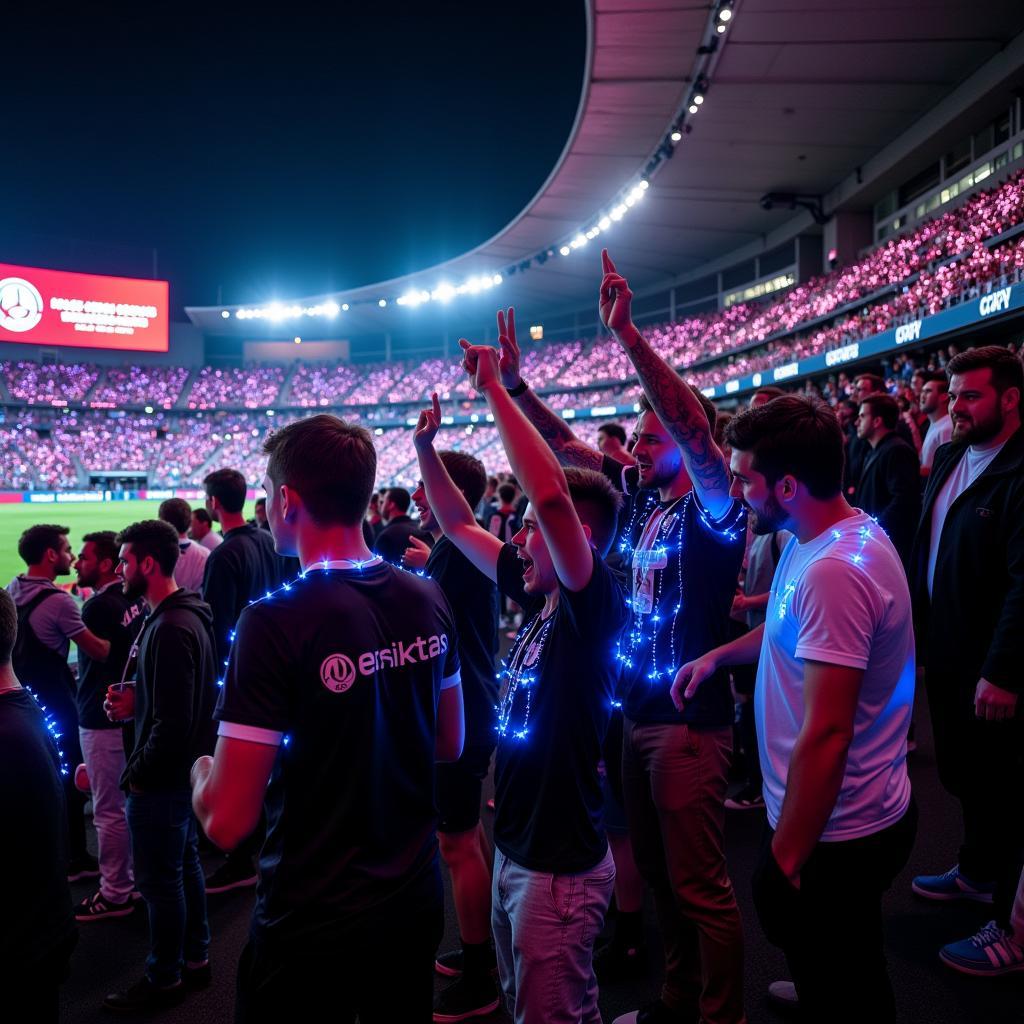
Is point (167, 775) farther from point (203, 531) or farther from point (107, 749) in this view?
point (203, 531)

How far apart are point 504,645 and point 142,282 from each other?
49490mm

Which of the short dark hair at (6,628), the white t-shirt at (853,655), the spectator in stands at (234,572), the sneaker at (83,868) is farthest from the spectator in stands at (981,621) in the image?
the sneaker at (83,868)

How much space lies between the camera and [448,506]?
2.78m

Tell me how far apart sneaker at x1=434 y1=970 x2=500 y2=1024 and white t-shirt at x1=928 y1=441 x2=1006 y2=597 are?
2774mm

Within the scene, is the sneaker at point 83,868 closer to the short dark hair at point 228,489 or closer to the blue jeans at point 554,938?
the short dark hair at point 228,489

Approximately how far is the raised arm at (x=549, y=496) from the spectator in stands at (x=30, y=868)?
1608mm

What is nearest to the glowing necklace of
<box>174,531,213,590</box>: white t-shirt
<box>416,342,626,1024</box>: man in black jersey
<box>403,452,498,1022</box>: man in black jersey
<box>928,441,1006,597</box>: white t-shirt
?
<box>416,342,626,1024</box>: man in black jersey

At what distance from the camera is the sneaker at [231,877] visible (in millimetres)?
4238

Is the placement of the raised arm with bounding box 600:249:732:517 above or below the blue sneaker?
above

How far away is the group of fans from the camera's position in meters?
1.68

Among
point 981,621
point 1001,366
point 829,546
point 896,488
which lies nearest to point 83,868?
point 829,546

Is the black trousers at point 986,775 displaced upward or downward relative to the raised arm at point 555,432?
downward

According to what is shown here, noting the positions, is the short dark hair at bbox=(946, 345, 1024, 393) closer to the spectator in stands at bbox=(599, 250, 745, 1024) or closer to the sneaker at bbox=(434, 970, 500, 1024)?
the spectator in stands at bbox=(599, 250, 745, 1024)

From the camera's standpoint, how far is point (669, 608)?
9.10 feet
